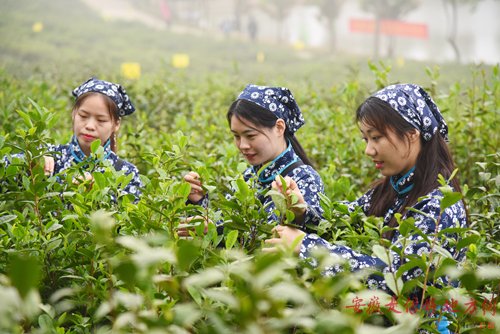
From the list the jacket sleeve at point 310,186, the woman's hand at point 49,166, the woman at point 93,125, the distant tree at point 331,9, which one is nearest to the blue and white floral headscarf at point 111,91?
the woman at point 93,125

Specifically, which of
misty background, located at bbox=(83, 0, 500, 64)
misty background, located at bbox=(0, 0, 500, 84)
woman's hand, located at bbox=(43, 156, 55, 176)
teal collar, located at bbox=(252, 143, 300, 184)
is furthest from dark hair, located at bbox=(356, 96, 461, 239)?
misty background, located at bbox=(83, 0, 500, 64)

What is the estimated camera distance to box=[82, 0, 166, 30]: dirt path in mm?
23703

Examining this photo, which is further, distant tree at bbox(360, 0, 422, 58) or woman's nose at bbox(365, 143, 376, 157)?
distant tree at bbox(360, 0, 422, 58)

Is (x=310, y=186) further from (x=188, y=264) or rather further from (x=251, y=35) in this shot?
(x=251, y=35)

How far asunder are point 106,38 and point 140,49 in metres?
1.31

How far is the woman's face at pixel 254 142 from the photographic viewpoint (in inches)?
88.0

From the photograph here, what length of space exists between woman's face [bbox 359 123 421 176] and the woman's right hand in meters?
0.52

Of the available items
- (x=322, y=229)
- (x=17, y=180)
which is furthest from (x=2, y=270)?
(x=322, y=229)

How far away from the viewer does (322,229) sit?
66.3 inches

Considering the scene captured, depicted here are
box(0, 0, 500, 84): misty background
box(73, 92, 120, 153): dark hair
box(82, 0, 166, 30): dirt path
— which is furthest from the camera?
box(82, 0, 166, 30): dirt path

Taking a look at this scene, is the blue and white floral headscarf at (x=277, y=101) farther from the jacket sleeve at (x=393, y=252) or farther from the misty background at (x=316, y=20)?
the misty background at (x=316, y=20)

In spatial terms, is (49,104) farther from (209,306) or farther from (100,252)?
(209,306)

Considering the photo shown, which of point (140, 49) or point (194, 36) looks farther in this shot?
point (194, 36)

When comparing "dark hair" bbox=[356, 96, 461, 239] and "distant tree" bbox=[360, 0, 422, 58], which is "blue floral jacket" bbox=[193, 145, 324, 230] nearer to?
"dark hair" bbox=[356, 96, 461, 239]
